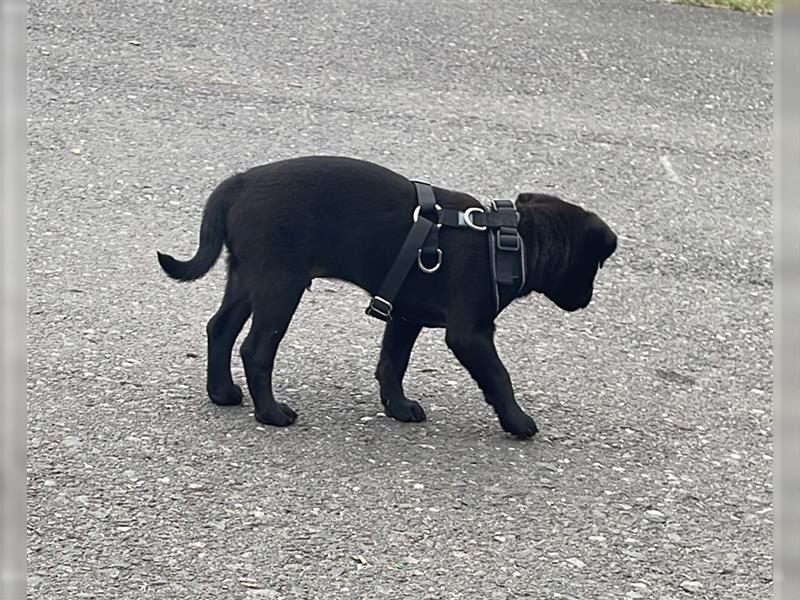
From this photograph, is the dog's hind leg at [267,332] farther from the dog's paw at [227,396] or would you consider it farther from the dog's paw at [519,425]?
the dog's paw at [519,425]

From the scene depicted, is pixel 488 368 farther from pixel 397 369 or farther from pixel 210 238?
pixel 210 238

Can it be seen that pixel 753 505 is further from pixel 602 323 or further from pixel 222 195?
pixel 222 195

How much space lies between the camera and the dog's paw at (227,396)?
14.7ft

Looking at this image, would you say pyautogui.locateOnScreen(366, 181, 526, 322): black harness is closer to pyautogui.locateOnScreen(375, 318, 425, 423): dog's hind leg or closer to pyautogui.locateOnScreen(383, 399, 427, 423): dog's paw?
pyautogui.locateOnScreen(375, 318, 425, 423): dog's hind leg

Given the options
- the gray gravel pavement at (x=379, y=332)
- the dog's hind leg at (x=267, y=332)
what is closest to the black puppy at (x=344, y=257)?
the dog's hind leg at (x=267, y=332)

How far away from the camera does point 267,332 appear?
4262 mm

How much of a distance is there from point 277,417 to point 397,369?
0.45 m

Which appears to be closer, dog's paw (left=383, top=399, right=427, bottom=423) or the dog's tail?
the dog's tail

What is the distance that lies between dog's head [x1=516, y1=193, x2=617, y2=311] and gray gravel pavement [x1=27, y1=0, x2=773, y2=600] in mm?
538

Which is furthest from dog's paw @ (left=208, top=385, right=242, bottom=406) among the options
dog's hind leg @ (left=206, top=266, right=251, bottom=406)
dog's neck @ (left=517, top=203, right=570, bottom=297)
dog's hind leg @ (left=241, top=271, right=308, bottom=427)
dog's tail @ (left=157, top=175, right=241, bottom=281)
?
dog's neck @ (left=517, top=203, right=570, bottom=297)

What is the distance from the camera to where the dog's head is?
14.6 feet

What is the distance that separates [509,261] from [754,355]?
1.63 m

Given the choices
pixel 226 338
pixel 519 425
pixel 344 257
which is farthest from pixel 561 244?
pixel 226 338
